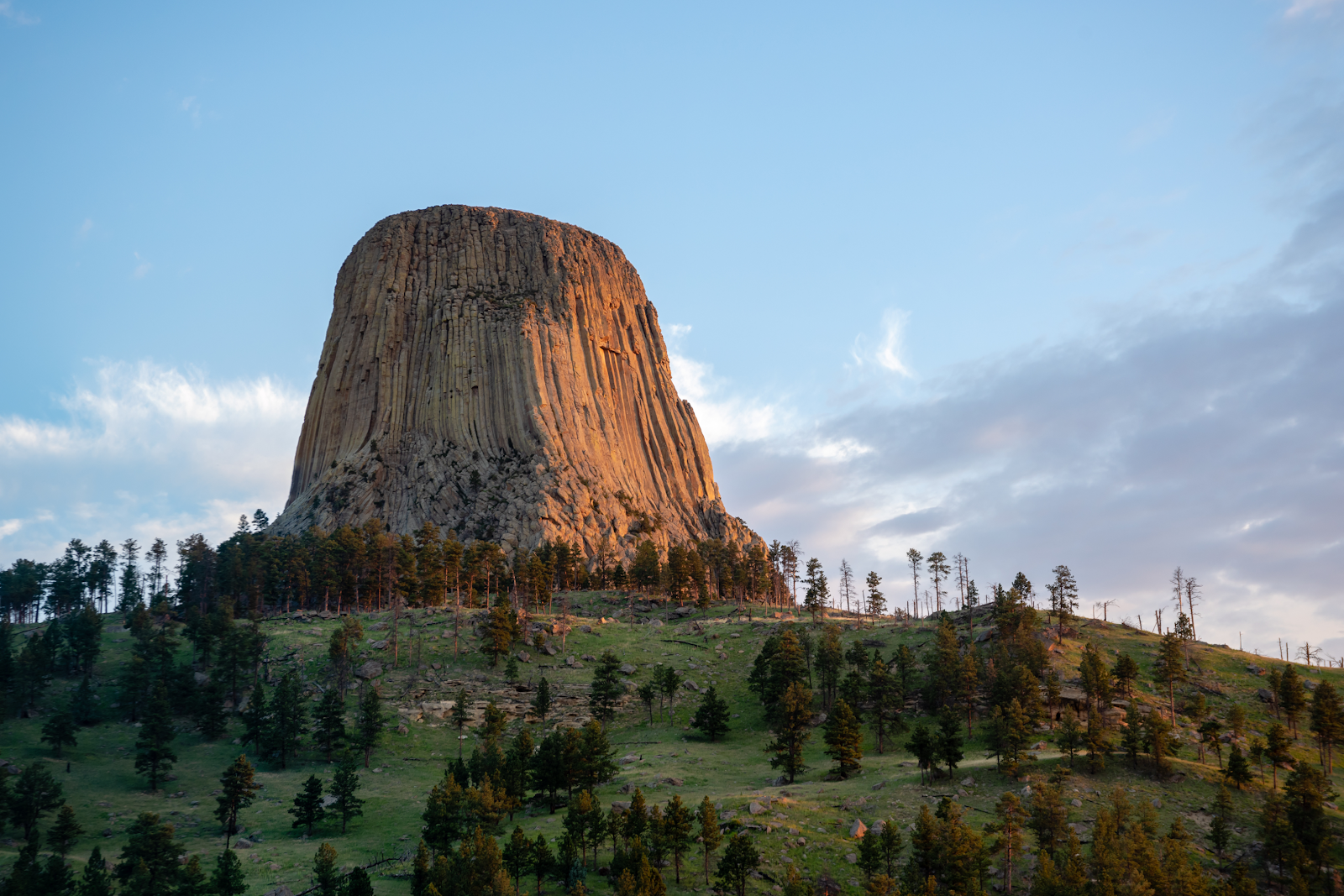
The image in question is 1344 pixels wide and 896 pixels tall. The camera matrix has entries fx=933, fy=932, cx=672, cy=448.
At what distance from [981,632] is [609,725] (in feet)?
167

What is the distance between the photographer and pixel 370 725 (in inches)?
3819

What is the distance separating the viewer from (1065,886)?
61500mm

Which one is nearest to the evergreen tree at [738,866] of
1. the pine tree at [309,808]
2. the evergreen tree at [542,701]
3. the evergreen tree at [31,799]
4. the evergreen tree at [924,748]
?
the evergreen tree at [924,748]

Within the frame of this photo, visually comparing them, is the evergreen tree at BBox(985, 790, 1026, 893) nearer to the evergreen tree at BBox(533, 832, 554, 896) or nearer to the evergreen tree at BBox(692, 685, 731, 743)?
the evergreen tree at BBox(533, 832, 554, 896)

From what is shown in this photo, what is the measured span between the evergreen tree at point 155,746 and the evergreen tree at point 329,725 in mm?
13683

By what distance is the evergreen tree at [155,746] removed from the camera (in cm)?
8925

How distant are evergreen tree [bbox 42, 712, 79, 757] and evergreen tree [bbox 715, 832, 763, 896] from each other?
6891 cm

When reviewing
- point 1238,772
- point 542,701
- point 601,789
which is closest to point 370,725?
point 542,701

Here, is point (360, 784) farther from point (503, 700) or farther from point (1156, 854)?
point (1156, 854)

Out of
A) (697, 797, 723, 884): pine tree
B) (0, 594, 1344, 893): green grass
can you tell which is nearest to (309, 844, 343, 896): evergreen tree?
(0, 594, 1344, 893): green grass

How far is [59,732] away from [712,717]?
6717cm

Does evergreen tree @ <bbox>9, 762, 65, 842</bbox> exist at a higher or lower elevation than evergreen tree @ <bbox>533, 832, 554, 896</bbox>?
higher

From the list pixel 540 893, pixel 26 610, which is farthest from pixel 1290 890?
pixel 26 610

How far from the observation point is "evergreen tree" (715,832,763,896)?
2527 inches
